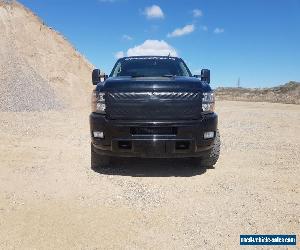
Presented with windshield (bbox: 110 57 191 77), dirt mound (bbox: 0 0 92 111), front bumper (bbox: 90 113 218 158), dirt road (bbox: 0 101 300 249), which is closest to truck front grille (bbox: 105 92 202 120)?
front bumper (bbox: 90 113 218 158)

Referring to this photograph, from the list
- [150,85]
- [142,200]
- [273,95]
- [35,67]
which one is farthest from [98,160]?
[273,95]

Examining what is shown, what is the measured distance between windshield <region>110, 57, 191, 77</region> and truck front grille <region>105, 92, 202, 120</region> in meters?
1.74

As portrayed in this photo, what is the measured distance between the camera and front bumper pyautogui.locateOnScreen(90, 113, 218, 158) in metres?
5.87

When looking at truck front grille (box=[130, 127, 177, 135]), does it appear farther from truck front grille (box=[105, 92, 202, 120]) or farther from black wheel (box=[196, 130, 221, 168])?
black wheel (box=[196, 130, 221, 168])

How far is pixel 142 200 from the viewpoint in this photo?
5066 millimetres

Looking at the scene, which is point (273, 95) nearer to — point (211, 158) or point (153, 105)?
point (211, 158)

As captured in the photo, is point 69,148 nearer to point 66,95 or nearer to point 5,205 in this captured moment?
point 5,205

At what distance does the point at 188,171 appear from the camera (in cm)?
670

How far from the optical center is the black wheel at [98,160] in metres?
6.76

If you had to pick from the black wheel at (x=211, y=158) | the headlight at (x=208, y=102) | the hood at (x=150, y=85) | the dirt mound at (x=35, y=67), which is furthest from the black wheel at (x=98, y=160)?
the dirt mound at (x=35, y=67)

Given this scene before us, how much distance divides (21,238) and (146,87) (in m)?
2.96

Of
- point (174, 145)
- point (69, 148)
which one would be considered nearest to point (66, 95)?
point (69, 148)

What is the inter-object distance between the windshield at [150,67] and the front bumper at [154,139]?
1.90m

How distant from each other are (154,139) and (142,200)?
1113 mm
